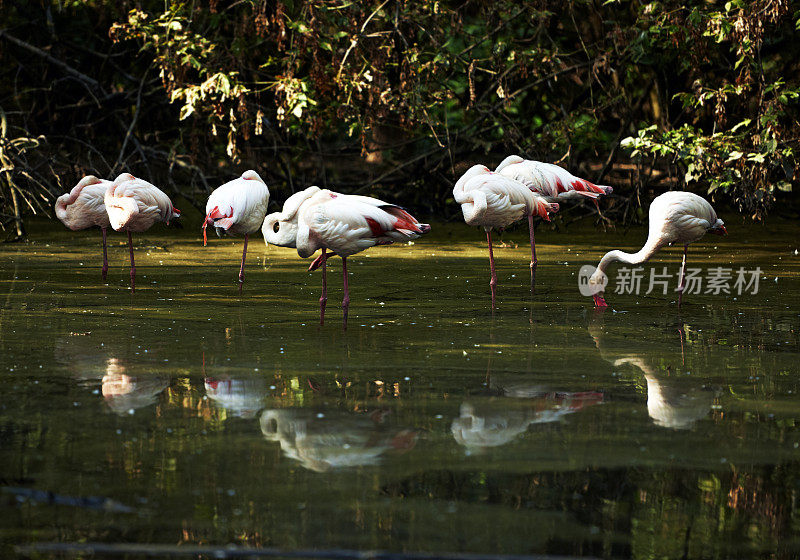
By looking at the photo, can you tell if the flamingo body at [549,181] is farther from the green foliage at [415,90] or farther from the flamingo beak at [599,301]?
the flamingo beak at [599,301]

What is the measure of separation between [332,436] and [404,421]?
0.39 meters

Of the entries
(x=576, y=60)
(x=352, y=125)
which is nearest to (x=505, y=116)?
(x=576, y=60)

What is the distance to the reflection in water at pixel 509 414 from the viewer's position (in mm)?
4383

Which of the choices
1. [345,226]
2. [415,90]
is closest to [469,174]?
[345,226]

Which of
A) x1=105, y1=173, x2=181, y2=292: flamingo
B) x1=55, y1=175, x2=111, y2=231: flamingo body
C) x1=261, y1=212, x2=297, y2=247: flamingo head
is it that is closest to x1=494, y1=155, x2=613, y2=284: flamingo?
x1=261, y1=212, x2=297, y2=247: flamingo head

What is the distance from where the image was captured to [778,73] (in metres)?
13.8

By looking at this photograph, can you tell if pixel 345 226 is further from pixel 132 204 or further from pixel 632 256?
pixel 132 204

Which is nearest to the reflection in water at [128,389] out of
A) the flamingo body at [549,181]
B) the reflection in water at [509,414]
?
the reflection in water at [509,414]

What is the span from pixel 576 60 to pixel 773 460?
1171 centimetres

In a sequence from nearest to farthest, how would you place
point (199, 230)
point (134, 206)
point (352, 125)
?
point (134, 206)
point (352, 125)
point (199, 230)

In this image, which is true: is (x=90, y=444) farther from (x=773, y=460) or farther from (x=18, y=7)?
(x=18, y=7)

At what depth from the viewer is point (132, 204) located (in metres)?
9.48

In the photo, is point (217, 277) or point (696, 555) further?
point (217, 277)

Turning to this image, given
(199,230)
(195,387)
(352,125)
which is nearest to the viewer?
(195,387)
